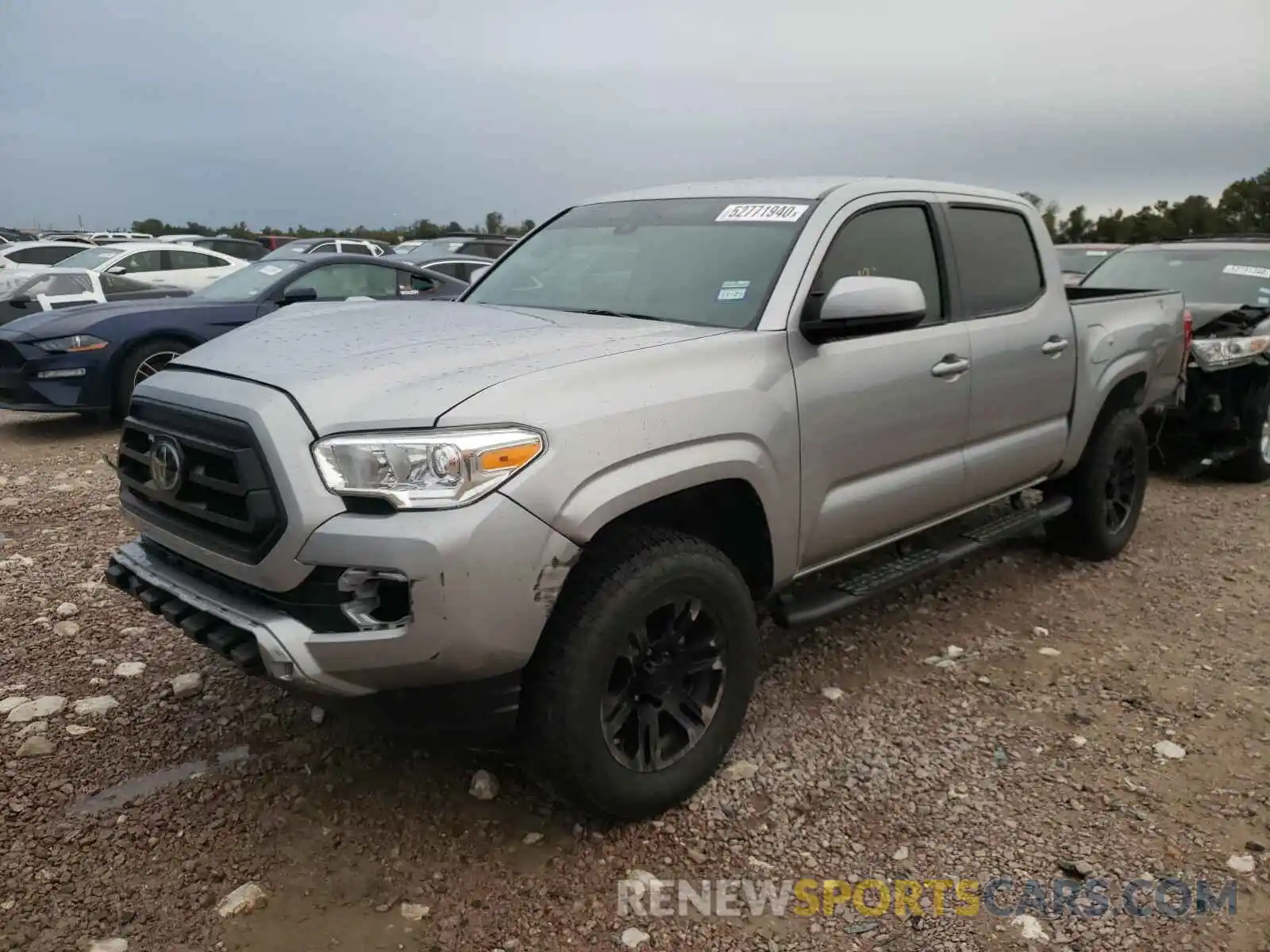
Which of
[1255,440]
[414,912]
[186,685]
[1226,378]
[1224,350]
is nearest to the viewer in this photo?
[414,912]

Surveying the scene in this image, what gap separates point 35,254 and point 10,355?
1332 cm

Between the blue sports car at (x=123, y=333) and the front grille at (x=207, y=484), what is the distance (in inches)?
172

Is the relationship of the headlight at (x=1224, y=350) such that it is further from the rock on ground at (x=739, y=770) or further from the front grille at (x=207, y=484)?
the front grille at (x=207, y=484)

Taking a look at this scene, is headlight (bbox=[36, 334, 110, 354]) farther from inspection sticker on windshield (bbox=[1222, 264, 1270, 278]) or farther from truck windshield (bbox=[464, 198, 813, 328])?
inspection sticker on windshield (bbox=[1222, 264, 1270, 278])

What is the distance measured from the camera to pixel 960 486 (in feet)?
13.1

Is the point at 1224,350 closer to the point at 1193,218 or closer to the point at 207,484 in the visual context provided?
the point at 207,484

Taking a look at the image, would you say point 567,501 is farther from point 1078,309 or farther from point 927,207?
point 1078,309

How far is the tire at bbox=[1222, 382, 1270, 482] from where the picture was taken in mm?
6785

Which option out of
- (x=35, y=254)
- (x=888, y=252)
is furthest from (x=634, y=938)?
(x=35, y=254)

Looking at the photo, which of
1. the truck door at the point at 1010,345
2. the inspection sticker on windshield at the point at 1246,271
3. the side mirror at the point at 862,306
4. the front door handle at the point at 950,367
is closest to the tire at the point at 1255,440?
the inspection sticker on windshield at the point at 1246,271

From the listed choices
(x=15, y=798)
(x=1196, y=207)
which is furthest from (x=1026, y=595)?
(x=1196, y=207)

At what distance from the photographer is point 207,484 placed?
8.67ft

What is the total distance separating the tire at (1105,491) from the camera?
16.3ft

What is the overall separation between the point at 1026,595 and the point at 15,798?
4.24 m
